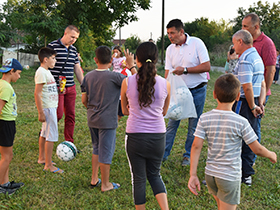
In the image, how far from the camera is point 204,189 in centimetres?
366

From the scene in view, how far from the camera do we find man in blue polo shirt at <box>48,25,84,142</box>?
4617mm

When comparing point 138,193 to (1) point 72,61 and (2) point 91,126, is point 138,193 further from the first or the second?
(1) point 72,61

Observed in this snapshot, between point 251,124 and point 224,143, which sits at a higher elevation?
point 224,143

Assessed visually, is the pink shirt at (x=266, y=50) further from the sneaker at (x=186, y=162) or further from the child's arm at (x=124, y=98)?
the child's arm at (x=124, y=98)

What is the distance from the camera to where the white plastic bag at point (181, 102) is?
4.11 metres

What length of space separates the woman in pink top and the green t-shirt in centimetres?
155

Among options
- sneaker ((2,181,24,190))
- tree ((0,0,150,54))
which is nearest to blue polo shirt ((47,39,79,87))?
sneaker ((2,181,24,190))

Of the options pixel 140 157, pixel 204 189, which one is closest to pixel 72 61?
pixel 140 157

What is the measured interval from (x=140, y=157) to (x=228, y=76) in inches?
45.3

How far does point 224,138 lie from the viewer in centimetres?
223

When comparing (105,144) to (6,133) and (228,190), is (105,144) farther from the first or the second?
(228,190)

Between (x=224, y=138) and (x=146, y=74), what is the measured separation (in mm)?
934

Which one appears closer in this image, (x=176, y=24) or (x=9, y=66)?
(x=9, y=66)

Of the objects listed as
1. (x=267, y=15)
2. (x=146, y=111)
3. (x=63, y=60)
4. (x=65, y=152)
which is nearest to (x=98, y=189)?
(x=65, y=152)
